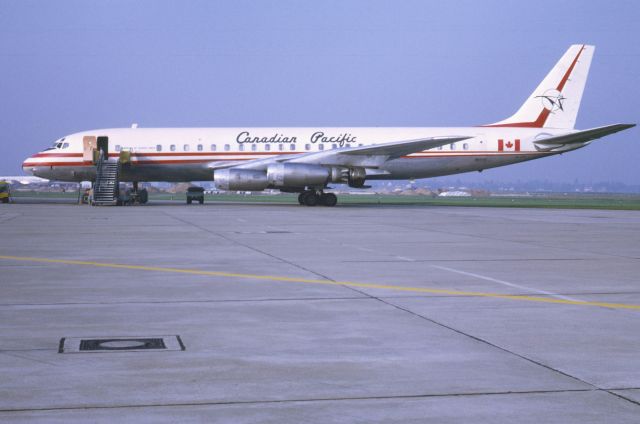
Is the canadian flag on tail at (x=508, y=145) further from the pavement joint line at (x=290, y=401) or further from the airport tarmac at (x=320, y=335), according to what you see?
the pavement joint line at (x=290, y=401)

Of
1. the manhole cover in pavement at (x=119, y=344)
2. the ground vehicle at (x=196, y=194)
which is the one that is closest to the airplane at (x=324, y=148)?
the ground vehicle at (x=196, y=194)

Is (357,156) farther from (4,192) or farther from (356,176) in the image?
(4,192)

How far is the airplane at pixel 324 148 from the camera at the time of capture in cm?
3725

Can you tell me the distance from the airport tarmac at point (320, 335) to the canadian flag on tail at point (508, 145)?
23.6 meters

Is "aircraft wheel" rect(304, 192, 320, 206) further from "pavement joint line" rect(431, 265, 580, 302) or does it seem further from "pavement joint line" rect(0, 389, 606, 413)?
"pavement joint line" rect(0, 389, 606, 413)

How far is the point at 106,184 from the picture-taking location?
121 feet

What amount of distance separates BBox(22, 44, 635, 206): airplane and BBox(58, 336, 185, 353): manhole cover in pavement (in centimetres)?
2937

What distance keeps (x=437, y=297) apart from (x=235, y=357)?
3624 mm

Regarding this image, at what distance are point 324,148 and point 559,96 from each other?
453 inches

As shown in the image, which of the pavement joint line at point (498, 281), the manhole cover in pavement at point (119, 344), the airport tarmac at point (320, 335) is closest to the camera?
the airport tarmac at point (320, 335)

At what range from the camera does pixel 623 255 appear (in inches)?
565

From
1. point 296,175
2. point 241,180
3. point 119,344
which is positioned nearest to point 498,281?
point 119,344

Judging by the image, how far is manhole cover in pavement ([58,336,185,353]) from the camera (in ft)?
20.7

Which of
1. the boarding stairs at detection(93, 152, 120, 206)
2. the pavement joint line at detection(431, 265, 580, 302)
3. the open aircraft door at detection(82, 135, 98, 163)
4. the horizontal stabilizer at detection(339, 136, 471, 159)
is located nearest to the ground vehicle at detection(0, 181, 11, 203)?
the open aircraft door at detection(82, 135, 98, 163)
